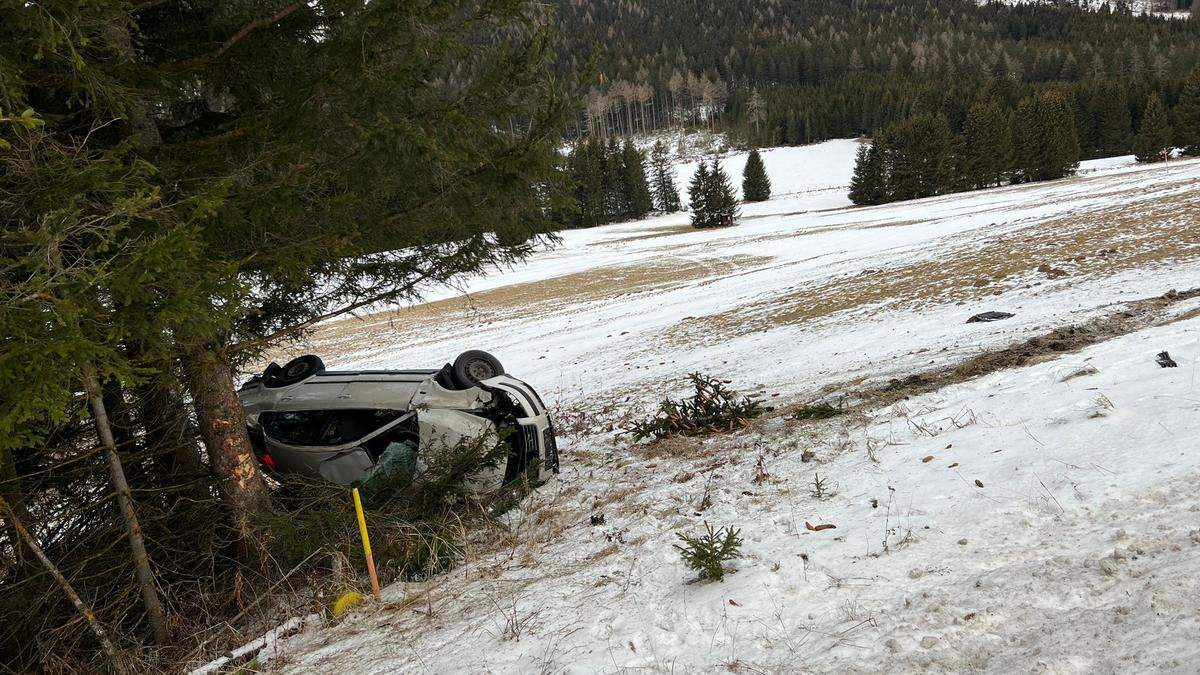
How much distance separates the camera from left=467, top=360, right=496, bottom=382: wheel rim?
24.3 feet

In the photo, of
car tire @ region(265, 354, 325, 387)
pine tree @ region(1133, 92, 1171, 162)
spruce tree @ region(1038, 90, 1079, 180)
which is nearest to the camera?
car tire @ region(265, 354, 325, 387)

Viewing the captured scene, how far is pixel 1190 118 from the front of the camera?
212ft

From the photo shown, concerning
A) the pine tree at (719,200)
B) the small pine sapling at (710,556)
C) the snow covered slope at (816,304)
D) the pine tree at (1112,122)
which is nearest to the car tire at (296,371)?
the snow covered slope at (816,304)

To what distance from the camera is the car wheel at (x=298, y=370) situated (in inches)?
310

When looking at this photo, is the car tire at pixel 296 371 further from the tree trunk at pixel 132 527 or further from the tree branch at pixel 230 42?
the tree branch at pixel 230 42

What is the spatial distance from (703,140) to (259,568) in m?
141

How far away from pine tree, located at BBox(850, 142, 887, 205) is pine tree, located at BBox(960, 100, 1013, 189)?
7952 millimetres

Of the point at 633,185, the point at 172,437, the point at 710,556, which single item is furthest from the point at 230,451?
the point at 633,185

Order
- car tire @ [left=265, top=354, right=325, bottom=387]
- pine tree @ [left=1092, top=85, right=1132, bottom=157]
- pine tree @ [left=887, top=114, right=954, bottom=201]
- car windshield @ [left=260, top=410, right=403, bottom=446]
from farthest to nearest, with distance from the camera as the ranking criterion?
pine tree @ [left=1092, top=85, right=1132, bottom=157], pine tree @ [left=887, top=114, right=954, bottom=201], car tire @ [left=265, top=354, right=325, bottom=387], car windshield @ [left=260, top=410, right=403, bottom=446]

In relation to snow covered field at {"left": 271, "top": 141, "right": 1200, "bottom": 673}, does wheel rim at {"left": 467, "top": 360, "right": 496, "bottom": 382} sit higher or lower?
higher

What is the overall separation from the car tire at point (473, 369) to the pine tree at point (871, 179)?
72640 millimetres

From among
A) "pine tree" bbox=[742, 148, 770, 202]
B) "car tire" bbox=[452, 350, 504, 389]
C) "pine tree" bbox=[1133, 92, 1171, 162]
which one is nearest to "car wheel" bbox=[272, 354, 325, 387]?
"car tire" bbox=[452, 350, 504, 389]

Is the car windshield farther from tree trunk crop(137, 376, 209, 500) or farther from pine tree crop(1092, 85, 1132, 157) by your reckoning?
pine tree crop(1092, 85, 1132, 157)

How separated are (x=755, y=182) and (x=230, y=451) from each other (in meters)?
91.6
